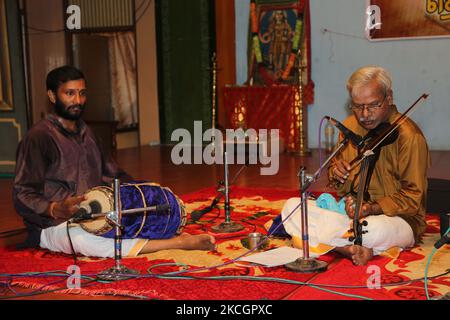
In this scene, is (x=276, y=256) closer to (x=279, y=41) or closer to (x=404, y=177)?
(x=404, y=177)

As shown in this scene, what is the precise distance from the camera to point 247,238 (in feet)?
14.4

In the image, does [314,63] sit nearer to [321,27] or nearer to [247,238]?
[321,27]

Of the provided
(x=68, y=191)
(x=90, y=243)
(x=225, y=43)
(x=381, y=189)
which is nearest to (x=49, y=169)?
(x=68, y=191)

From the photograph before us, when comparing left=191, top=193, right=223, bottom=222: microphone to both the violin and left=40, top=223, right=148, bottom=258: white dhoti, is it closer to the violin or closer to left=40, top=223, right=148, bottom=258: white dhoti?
left=40, top=223, right=148, bottom=258: white dhoti

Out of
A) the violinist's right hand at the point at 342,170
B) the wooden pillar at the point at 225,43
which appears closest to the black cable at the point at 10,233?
the violinist's right hand at the point at 342,170

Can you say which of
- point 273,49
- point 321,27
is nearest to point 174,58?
point 273,49

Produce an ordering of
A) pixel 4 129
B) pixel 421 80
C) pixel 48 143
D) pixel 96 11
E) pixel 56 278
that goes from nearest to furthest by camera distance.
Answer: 1. pixel 56 278
2. pixel 48 143
3. pixel 4 129
4. pixel 421 80
5. pixel 96 11

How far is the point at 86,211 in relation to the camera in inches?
140

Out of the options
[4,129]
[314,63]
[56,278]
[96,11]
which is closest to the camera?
[56,278]

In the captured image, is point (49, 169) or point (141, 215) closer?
point (141, 215)

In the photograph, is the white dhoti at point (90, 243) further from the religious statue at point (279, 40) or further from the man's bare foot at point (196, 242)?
the religious statue at point (279, 40)

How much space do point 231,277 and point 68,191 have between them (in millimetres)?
1258

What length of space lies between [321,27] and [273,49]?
0.74m

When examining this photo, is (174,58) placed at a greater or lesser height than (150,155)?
greater
